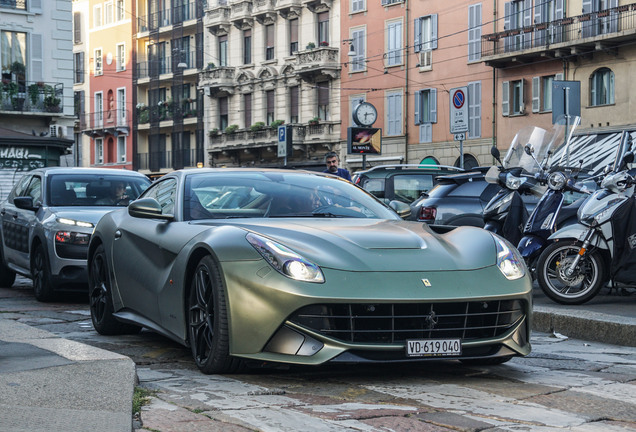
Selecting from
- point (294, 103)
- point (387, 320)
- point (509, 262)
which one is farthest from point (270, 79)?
point (387, 320)

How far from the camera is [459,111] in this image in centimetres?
2119

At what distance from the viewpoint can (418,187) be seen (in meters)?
19.7

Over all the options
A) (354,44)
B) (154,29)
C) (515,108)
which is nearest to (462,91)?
(515,108)

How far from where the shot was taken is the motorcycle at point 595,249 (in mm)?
9922

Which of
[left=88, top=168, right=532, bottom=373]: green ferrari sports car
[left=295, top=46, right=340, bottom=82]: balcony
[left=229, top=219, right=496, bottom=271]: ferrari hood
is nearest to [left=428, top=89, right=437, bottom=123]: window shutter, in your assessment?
[left=295, top=46, right=340, bottom=82]: balcony

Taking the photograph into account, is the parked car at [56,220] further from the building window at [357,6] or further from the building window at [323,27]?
the building window at [323,27]

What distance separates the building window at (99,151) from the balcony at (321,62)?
25.1m

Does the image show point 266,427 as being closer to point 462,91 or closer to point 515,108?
point 462,91

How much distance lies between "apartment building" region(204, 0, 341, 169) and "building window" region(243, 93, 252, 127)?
5 cm

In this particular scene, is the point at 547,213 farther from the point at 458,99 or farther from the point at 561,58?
the point at 561,58

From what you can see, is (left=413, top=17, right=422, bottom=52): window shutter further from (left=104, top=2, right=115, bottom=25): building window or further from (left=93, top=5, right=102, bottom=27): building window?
(left=93, top=5, right=102, bottom=27): building window

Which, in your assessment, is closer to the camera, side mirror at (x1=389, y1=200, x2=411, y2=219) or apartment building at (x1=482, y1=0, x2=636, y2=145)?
side mirror at (x1=389, y1=200, x2=411, y2=219)

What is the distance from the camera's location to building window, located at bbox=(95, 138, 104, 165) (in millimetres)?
73000

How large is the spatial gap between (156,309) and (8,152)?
35.1 meters
